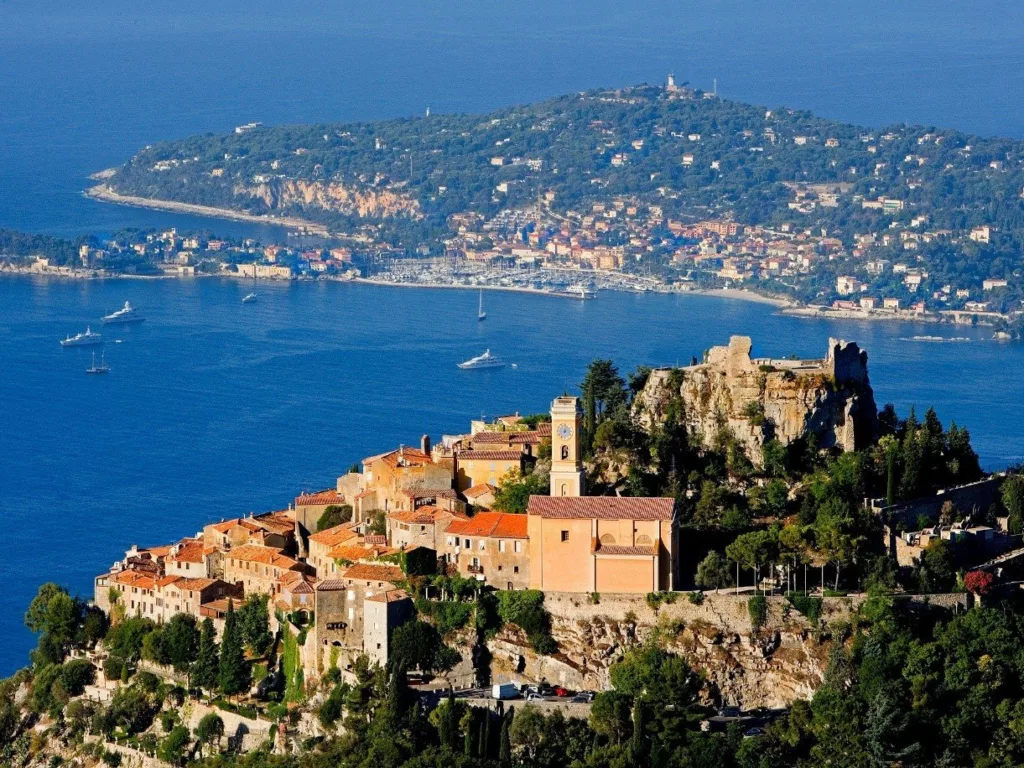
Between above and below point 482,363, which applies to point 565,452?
above

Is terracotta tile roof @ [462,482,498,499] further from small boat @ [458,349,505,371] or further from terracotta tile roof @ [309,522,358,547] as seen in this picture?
small boat @ [458,349,505,371]

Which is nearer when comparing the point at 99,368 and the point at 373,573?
the point at 373,573

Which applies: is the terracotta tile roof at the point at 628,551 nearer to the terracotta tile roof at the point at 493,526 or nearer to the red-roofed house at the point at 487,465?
the terracotta tile roof at the point at 493,526

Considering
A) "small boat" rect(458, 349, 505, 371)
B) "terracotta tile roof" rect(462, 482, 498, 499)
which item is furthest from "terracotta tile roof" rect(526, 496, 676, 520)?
"small boat" rect(458, 349, 505, 371)

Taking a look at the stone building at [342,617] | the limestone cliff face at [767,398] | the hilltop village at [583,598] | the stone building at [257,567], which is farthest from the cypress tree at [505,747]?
the limestone cliff face at [767,398]

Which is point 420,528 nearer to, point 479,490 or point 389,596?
point 389,596

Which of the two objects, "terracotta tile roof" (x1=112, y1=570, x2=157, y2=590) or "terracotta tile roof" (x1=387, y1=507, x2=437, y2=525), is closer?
"terracotta tile roof" (x1=387, y1=507, x2=437, y2=525)

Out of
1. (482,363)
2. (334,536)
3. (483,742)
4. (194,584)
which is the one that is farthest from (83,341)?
(483,742)
